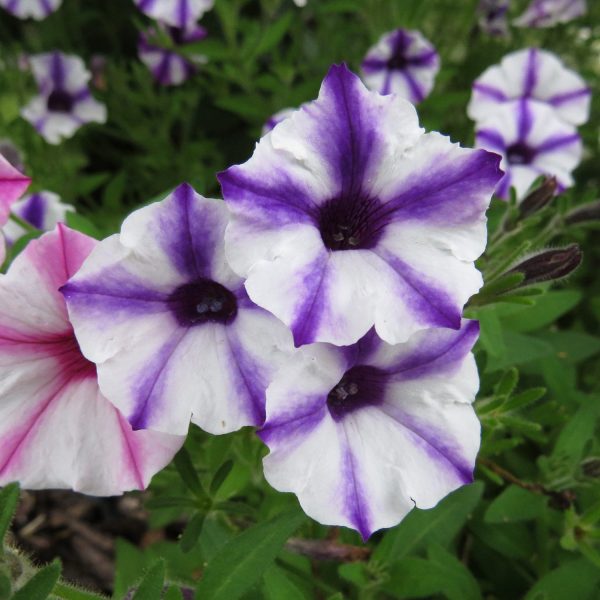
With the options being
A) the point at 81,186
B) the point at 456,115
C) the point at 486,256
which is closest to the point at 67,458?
the point at 486,256

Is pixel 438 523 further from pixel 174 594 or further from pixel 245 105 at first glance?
pixel 245 105

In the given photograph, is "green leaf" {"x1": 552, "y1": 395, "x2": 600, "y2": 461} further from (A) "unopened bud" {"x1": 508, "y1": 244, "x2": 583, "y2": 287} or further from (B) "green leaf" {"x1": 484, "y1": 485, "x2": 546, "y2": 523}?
(A) "unopened bud" {"x1": 508, "y1": 244, "x2": 583, "y2": 287}

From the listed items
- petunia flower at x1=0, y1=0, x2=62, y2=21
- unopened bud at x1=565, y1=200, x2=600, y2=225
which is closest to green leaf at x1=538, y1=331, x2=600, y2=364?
unopened bud at x1=565, y1=200, x2=600, y2=225

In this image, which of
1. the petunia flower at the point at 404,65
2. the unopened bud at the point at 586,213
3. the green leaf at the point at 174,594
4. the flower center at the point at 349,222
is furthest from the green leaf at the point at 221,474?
the petunia flower at the point at 404,65

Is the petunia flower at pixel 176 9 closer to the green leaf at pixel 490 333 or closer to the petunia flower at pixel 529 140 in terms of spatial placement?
the petunia flower at pixel 529 140

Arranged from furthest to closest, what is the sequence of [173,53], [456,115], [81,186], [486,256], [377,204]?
[456,115]
[173,53]
[81,186]
[486,256]
[377,204]

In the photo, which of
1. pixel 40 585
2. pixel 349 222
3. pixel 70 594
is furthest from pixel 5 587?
pixel 349 222

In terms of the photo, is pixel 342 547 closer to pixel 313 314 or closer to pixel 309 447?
pixel 309 447
